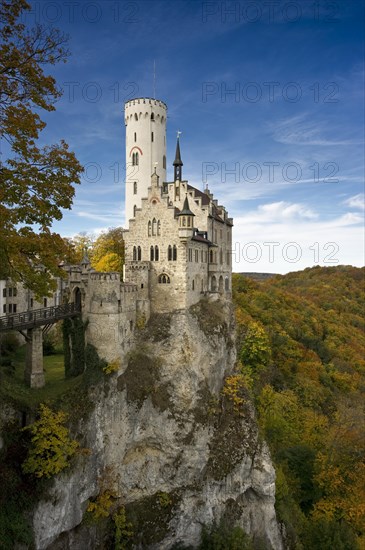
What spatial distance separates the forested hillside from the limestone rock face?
5.30 m

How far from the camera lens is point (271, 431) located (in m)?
48.8

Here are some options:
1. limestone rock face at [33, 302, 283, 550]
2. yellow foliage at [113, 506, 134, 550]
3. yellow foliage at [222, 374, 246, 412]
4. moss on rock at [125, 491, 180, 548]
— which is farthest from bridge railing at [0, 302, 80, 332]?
yellow foliage at [222, 374, 246, 412]

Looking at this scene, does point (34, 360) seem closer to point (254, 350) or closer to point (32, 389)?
point (32, 389)

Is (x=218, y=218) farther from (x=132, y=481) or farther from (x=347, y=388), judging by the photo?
(x=347, y=388)

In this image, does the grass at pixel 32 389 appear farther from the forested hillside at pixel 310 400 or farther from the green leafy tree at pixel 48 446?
the forested hillside at pixel 310 400

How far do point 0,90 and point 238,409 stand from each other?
31.1m

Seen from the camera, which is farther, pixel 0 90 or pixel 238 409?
pixel 238 409

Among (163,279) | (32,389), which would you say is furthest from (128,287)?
(32,389)

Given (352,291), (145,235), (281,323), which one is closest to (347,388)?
(281,323)

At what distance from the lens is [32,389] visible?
2755cm

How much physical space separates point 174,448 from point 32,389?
1292 cm

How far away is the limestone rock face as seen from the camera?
30562 mm

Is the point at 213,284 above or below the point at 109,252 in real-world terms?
below

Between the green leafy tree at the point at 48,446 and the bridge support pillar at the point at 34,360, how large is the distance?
8.92 ft
